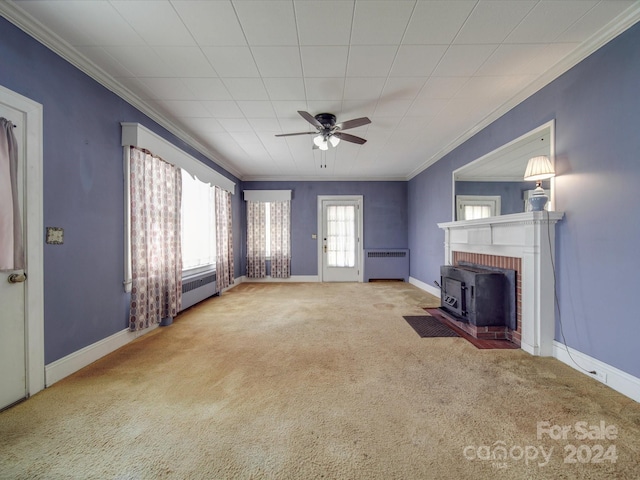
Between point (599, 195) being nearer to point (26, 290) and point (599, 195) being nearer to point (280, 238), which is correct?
point (26, 290)

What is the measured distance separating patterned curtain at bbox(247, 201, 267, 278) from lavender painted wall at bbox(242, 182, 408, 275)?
0.90 feet

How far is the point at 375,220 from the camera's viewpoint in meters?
6.54

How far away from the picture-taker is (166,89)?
2.66 m

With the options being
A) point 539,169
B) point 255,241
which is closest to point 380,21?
point 539,169

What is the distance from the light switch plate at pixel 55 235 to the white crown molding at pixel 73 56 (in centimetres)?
136

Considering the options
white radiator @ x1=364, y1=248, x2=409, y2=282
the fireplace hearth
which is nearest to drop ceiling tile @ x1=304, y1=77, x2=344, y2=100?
the fireplace hearth

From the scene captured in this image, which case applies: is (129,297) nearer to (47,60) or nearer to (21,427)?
(21,427)

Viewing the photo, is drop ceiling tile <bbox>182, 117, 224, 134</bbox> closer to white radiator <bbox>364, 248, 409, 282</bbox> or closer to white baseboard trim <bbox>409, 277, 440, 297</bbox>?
white radiator <bbox>364, 248, 409, 282</bbox>

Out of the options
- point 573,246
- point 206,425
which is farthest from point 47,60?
point 573,246

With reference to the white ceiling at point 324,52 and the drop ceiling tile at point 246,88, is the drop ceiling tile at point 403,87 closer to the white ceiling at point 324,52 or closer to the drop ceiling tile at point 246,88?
the white ceiling at point 324,52

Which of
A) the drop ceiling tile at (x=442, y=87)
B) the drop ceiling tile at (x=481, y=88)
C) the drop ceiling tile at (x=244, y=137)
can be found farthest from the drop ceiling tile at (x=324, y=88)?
the drop ceiling tile at (x=244, y=137)

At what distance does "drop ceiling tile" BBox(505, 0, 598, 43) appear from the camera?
1701mm

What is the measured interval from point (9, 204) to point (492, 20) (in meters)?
3.44

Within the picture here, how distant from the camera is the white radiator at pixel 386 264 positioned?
255 inches
